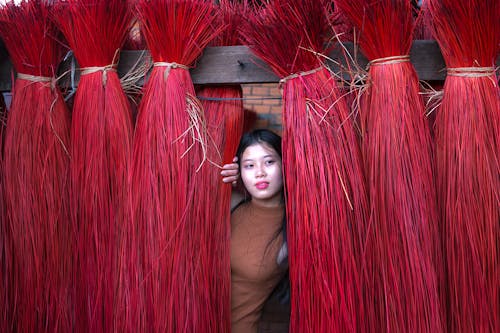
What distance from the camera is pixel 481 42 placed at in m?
1.04

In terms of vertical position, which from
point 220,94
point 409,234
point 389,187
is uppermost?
point 220,94

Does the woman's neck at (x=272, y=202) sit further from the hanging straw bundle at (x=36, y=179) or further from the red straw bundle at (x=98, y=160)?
the hanging straw bundle at (x=36, y=179)

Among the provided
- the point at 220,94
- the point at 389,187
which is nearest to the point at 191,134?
the point at 220,94

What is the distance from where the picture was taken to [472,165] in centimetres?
103

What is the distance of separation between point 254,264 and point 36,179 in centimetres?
75

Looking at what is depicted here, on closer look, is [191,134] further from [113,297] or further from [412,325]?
[412,325]

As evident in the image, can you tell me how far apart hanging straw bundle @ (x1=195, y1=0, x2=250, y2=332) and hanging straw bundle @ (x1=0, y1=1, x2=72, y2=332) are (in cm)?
45

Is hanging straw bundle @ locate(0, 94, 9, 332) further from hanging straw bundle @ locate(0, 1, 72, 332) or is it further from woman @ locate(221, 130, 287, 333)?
woman @ locate(221, 130, 287, 333)

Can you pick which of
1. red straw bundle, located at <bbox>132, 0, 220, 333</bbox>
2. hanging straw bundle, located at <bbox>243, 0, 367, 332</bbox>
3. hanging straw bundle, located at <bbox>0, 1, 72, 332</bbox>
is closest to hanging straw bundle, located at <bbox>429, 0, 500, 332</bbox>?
hanging straw bundle, located at <bbox>243, 0, 367, 332</bbox>

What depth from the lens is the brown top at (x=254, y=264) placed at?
142 cm

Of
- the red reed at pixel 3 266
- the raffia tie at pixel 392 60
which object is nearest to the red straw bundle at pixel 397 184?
the raffia tie at pixel 392 60

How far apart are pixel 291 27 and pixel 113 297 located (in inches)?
35.8

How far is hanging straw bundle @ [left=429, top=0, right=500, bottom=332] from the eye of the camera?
101cm

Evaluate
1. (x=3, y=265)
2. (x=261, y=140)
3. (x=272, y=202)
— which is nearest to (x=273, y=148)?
(x=261, y=140)
